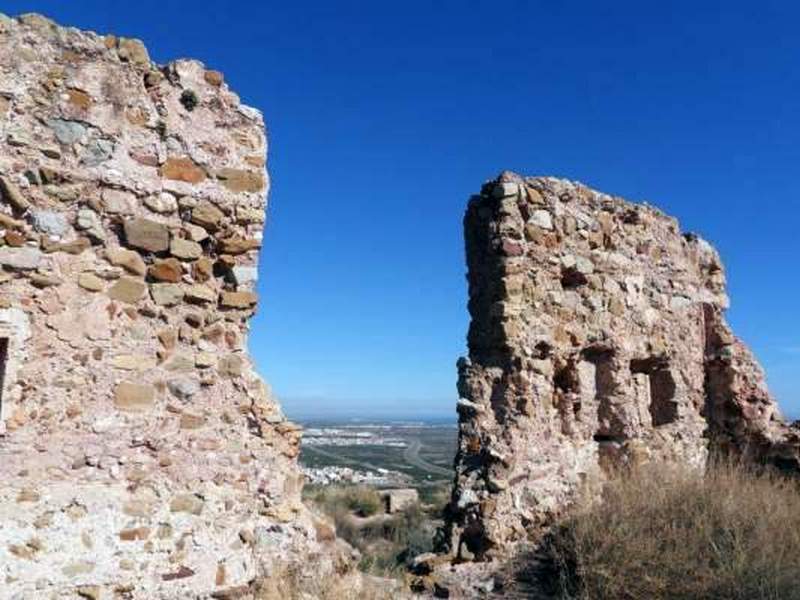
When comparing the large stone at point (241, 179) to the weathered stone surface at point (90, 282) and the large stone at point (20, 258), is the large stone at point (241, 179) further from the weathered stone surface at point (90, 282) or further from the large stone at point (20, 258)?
the large stone at point (20, 258)

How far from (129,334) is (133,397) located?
31cm

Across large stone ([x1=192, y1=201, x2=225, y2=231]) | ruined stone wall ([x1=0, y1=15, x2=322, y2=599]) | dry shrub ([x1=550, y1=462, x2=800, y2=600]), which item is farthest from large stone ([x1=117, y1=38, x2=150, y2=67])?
dry shrub ([x1=550, y1=462, x2=800, y2=600])

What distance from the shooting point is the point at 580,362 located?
5922mm

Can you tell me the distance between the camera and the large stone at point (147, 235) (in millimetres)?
3578

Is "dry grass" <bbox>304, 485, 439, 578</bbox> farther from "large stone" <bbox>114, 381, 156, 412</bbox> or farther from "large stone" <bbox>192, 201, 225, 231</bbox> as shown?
"large stone" <bbox>192, 201, 225, 231</bbox>

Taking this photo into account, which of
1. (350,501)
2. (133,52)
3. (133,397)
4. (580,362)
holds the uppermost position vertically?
(133,52)

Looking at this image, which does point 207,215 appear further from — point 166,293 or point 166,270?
point 166,293

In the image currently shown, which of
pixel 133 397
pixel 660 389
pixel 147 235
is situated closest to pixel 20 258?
pixel 147 235

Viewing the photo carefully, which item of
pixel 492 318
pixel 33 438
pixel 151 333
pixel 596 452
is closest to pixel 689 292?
pixel 596 452

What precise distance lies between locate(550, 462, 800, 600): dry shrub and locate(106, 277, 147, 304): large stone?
304cm

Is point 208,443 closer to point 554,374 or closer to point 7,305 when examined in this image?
point 7,305

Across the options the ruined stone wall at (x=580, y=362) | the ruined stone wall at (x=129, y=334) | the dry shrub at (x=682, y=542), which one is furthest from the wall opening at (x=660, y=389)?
the ruined stone wall at (x=129, y=334)

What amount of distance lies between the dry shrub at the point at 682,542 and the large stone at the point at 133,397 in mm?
2719

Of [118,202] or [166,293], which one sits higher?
[118,202]
